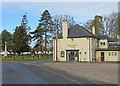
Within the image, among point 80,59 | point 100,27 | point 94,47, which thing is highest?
point 100,27

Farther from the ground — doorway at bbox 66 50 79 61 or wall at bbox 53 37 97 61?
wall at bbox 53 37 97 61

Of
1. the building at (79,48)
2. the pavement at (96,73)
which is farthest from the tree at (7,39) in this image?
the pavement at (96,73)

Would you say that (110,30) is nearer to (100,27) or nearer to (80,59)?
(100,27)

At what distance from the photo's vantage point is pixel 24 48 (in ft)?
264

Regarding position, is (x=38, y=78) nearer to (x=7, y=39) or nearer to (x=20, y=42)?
(x=20, y=42)

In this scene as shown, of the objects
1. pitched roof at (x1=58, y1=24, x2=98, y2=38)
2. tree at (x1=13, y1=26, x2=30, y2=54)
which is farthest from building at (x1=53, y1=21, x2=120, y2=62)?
tree at (x1=13, y1=26, x2=30, y2=54)

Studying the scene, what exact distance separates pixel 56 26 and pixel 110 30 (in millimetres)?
19948

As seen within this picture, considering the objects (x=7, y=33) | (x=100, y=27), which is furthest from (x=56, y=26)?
(x=7, y=33)

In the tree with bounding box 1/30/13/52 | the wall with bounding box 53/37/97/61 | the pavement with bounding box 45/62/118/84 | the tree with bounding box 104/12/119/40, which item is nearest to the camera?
the pavement with bounding box 45/62/118/84

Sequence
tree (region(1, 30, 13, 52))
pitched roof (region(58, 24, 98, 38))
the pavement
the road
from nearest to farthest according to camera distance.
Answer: the road
the pavement
pitched roof (region(58, 24, 98, 38))
tree (region(1, 30, 13, 52))

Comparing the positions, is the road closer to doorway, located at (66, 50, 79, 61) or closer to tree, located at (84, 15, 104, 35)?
doorway, located at (66, 50, 79, 61)

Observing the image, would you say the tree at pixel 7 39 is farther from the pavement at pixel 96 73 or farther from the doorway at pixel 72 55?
the pavement at pixel 96 73

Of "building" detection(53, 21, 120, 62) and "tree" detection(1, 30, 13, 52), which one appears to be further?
"tree" detection(1, 30, 13, 52)

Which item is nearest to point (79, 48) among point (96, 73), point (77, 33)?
point (77, 33)
